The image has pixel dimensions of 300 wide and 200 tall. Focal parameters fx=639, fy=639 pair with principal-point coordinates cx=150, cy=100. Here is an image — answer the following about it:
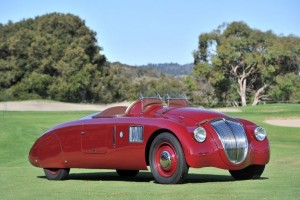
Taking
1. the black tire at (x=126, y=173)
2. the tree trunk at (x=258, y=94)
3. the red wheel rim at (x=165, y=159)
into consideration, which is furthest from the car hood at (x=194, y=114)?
the tree trunk at (x=258, y=94)

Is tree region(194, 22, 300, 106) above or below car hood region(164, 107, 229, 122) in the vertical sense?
above

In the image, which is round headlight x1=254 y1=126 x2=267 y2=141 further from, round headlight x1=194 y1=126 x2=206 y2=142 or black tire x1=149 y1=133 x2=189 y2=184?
black tire x1=149 y1=133 x2=189 y2=184

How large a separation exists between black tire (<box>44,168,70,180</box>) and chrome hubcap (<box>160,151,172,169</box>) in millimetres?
2577

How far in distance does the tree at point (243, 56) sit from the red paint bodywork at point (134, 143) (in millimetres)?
73676

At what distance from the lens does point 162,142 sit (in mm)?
9703

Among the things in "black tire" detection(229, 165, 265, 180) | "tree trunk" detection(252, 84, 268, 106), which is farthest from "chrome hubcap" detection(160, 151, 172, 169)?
"tree trunk" detection(252, 84, 268, 106)

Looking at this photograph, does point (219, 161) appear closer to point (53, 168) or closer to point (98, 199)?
point (98, 199)

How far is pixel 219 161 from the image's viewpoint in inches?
374

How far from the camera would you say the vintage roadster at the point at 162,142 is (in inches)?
372

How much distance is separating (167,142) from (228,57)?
250 ft

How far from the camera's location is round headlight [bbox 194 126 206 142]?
9.41 m

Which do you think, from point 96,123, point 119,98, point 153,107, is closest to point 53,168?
point 96,123

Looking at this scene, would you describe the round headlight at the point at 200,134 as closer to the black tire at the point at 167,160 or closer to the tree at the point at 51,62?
the black tire at the point at 167,160

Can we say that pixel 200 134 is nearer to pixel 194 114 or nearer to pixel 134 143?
pixel 194 114
